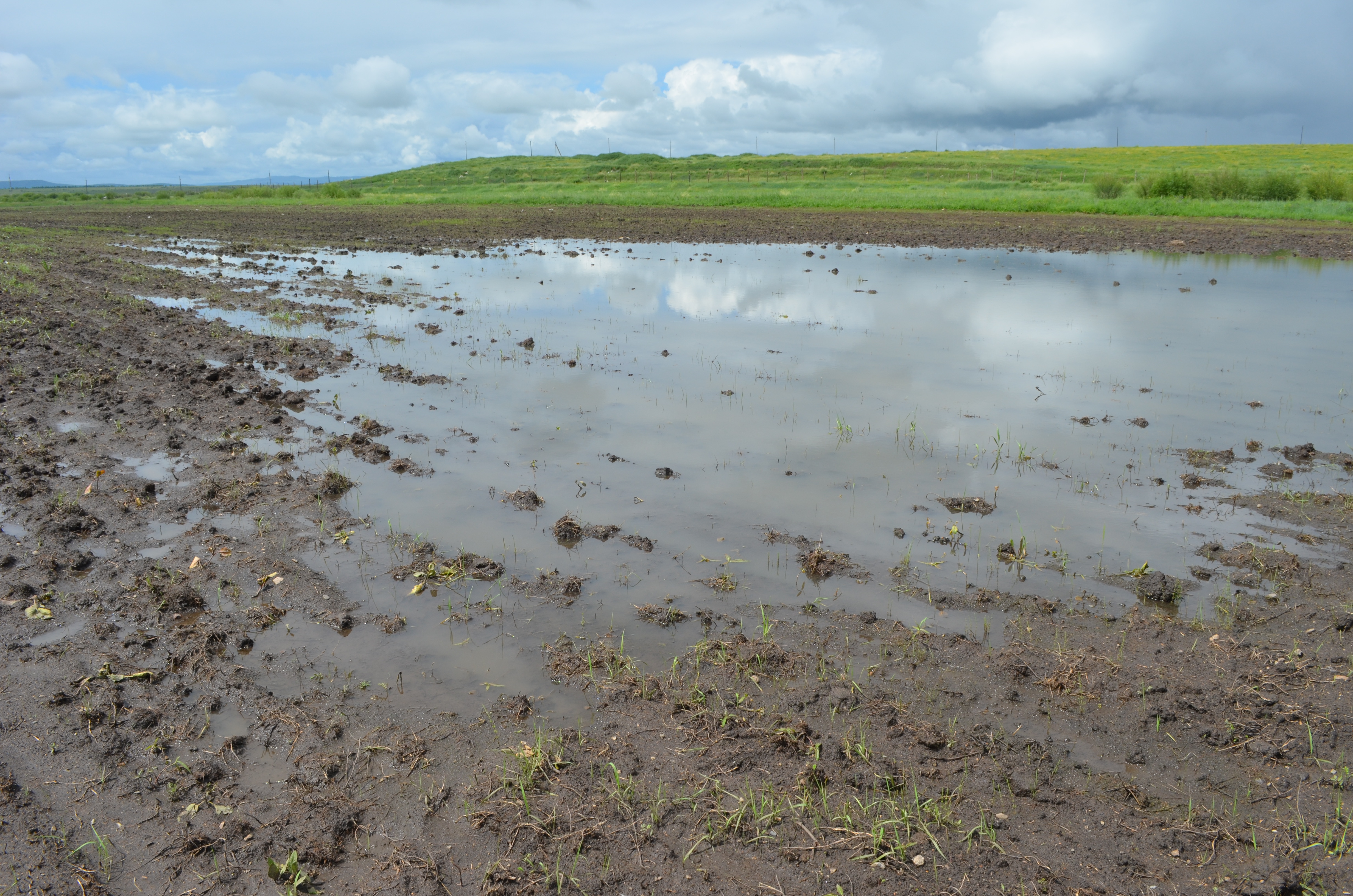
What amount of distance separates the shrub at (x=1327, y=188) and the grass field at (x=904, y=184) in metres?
0.07

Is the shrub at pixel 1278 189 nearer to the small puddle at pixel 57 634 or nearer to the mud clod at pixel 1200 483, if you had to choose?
the mud clod at pixel 1200 483

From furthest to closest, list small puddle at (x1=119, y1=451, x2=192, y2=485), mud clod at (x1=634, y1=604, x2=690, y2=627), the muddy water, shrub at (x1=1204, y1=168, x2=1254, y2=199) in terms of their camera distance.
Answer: shrub at (x1=1204, y1=168, x2=1254, y2=199)
small puddle at (x1=119, y1=451, x2=192, y2=485)
the muddy water
mud clod at (x1=634, y1=604, x2=690, y2=627)

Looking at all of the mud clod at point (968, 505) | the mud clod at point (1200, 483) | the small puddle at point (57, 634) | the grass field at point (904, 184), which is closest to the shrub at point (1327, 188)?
the grass field at point (904, 184)

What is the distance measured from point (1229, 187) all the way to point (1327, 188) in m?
4.11

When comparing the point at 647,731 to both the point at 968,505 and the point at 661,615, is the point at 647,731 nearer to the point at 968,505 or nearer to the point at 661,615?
the point at 661,615

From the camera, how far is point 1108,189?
144 ft

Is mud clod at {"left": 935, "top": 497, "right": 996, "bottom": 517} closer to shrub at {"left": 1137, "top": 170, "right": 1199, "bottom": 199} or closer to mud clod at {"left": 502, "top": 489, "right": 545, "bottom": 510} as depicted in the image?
mud clod at {"left": 502, "top": 489, "right": 545, "bottom": 510}

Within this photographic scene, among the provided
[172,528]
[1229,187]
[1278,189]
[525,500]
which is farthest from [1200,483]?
[1229,187]

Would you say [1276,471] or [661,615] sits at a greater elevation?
[1276,471]

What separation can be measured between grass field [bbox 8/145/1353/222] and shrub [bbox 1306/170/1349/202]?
0.23ft

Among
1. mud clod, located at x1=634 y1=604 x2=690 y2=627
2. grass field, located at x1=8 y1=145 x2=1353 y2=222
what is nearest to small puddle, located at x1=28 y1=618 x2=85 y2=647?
mud clod, located at x1=634 y1=604 x2=690 y2=627

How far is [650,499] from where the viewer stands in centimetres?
738

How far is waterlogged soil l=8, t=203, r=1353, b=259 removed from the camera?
92.5 ft

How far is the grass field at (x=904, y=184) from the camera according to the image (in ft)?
133
